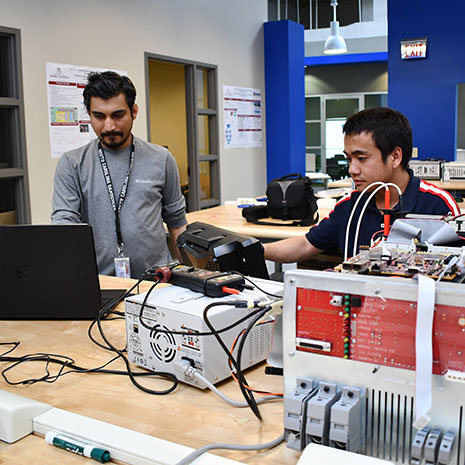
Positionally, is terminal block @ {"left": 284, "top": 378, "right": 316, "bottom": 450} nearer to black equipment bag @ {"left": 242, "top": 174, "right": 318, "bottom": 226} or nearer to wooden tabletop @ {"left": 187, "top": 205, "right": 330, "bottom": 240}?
wooden tabletop @ {"left": 187, "top": 205, "right": 330, "bottom": 240}

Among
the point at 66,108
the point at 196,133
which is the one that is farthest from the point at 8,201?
the point at 196,133

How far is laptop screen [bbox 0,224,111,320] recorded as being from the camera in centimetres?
161

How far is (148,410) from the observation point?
3.79 feet

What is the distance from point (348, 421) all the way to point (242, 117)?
5.97 metres

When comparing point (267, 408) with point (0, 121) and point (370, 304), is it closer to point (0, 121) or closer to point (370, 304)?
point (370, 304)

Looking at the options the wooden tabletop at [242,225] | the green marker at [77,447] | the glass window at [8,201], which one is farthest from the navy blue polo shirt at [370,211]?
the glass window at [8,201]

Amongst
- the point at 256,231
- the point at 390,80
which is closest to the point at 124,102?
the point at 256,231

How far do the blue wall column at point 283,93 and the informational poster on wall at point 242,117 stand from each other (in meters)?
0.18

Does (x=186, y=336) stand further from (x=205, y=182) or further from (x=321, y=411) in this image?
(x=205, y=182)

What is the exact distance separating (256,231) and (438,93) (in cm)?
370

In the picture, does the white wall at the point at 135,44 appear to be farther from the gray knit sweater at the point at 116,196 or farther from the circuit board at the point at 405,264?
the circuit board at the point at 405,264

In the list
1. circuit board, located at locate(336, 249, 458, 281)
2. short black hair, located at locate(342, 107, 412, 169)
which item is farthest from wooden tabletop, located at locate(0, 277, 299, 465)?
short black hair, located at locate(342, 107, 412, 169)

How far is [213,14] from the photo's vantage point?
241 inches

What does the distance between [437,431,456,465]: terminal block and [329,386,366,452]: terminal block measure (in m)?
0.12
